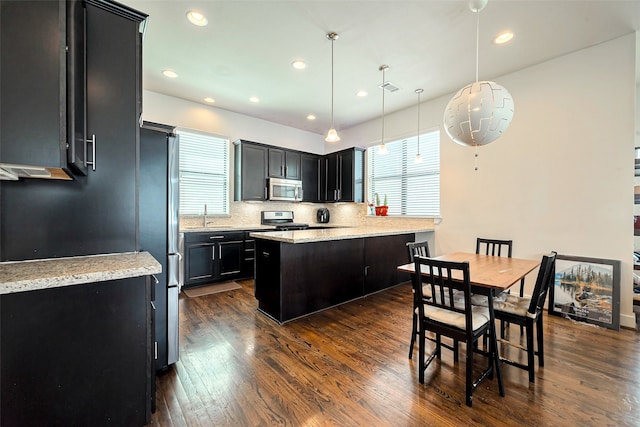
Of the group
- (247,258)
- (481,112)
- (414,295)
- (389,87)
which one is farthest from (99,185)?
(389,87)

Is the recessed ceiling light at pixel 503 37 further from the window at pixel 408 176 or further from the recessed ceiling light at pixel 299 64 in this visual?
the recessed ceiling light at pixel 299 64

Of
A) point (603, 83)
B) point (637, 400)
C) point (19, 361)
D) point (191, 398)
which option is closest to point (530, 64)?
point (603, 83)

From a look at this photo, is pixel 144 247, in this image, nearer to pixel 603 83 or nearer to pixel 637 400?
pixel 637 400

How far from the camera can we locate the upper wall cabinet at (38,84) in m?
1.15

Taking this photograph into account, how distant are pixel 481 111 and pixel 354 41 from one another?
1.80 metres

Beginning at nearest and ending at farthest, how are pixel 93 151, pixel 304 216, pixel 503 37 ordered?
pixel 93 151
pixel 503 37
pixel 304 216

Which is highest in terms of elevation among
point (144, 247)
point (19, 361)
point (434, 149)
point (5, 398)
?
point (434, 149)

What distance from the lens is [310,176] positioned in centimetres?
601

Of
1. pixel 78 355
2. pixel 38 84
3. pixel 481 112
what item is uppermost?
pixel 481 112

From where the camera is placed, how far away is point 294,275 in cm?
289

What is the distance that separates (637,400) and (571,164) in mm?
2497

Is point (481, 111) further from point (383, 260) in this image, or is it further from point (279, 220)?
point (279, 220)

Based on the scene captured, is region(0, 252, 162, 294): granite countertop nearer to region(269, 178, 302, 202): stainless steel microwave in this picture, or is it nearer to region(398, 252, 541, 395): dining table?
region(398, 252, 541, 395): dining table

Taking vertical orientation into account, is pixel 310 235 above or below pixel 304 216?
below
